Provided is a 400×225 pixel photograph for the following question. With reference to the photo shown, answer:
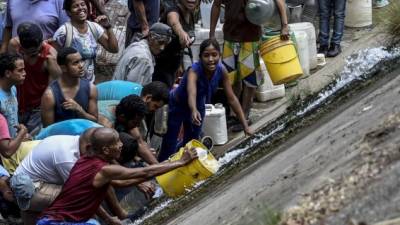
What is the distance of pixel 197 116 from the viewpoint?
8523 mm

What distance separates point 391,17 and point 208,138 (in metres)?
2.30

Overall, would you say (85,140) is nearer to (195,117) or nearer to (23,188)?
(23,188)

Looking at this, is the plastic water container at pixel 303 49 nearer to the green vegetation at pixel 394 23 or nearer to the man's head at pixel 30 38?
the green vegetation at pixel 394 23

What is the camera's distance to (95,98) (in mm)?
8086

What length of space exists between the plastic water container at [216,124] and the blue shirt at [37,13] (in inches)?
68.4

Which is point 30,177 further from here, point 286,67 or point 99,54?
point 99,54

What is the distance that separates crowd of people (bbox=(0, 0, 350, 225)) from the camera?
6.62 metres

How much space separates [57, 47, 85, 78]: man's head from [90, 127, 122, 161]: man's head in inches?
57.3

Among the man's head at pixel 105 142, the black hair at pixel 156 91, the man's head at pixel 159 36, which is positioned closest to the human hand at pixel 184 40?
the man's head at pixel 159 36

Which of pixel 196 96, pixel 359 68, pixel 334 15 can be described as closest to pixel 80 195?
pixel 196 96

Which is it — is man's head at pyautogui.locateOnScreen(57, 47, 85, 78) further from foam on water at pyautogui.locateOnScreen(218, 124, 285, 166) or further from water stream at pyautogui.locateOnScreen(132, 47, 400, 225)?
foam on water at pyautogui.locateOnScreen(218, 124, 285, 166)

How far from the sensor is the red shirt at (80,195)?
21.0 ft

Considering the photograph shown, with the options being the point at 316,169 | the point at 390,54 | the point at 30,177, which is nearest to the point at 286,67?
the point at 390,54

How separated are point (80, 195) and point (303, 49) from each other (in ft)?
17.5
